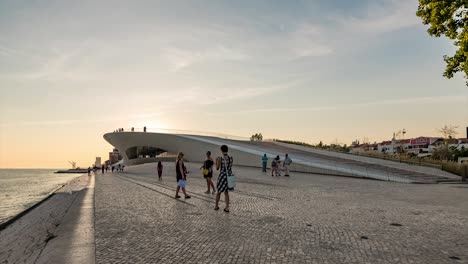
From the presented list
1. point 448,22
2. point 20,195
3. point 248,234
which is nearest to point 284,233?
point 248,234

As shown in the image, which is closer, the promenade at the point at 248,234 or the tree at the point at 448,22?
the promenade at the point at 248,234

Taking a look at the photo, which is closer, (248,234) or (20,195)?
(248,234)

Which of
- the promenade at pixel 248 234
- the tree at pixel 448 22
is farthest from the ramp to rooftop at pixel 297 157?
the promenade at pixel 248 234

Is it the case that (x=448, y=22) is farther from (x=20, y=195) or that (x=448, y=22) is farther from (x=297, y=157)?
(x=20, y=195)

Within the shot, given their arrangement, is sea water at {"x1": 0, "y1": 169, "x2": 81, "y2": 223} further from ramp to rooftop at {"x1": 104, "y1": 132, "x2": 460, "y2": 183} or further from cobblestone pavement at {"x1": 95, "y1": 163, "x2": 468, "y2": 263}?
ramp to rooftop at {"x1": 104, "y1": 132, "x2": 460, "y2": 183}

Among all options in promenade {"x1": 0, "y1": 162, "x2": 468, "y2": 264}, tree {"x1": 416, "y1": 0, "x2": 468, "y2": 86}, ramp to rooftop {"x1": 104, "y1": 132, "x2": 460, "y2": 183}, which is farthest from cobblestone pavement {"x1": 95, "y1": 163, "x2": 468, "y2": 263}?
ramp to rooftop {"x1": 104, "y1": 132, "x2": 460, "y2": 183}

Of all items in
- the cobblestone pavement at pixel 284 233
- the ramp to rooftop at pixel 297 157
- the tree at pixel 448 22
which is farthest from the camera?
the ramp to rooftop at pixel 297 157

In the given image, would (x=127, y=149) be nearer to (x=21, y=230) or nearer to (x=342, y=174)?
(x=342, y=174)

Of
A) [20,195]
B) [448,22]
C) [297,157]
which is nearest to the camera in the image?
[448,22]

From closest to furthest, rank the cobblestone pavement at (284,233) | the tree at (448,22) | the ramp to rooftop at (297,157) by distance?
the cobblestone pavement at (284,233) < the tree at (448,22) < the ramp to rooftop at (297,157)

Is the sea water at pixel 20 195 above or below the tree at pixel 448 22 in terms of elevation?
below

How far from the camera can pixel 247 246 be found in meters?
5.25

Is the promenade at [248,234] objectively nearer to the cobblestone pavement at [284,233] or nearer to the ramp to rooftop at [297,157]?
the cobblestone pavement at [284,233]

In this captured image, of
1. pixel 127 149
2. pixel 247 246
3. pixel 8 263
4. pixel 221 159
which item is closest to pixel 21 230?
pixel 8 263
